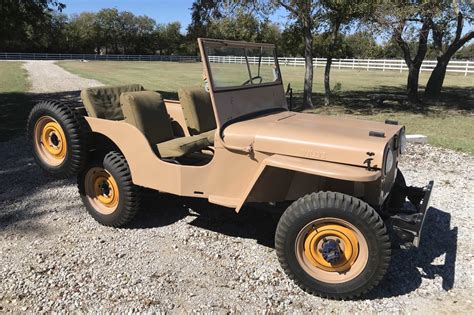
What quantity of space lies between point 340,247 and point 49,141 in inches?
120

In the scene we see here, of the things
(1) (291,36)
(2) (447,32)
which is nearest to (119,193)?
(1) (291,36)

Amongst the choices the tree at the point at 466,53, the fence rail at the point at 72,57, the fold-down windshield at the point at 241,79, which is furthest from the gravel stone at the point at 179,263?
the tree at the point at 466,53

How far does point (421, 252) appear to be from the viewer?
13.1ft

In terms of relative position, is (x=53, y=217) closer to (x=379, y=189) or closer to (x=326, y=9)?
(x=379, y=189)

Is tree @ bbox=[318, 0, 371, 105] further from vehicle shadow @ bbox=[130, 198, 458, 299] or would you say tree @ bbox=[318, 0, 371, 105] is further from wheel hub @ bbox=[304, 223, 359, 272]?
wheel hub @ bbox=[304, 223, 359, 272]

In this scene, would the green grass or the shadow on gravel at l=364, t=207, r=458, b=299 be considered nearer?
the shadow on gravel at l=364, t=207, r=458, b=299

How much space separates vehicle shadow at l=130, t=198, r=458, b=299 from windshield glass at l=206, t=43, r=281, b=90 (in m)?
1.28

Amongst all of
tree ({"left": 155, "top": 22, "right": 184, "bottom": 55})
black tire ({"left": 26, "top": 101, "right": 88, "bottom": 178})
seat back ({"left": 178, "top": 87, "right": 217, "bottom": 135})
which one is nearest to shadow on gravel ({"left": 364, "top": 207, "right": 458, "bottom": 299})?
seat back ({"left": 178, "top": 87, "right": 217, "bottom": 135})

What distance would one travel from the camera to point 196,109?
15.9 feet

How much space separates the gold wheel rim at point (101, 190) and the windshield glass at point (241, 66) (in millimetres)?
1520

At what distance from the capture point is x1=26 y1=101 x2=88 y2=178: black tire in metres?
4.15

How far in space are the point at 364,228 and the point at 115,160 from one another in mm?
2391

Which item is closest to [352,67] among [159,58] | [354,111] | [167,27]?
[354,111]

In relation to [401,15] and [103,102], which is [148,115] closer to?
[103,102]
